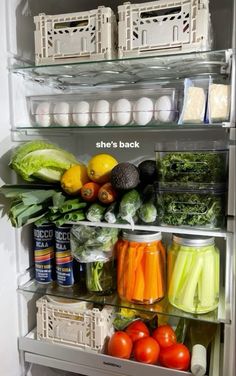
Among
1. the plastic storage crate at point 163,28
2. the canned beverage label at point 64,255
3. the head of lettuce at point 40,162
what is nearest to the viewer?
the plastic storage crate at point 163,28

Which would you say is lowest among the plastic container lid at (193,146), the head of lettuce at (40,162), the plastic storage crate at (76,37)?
the head of lettuce at (40,162)

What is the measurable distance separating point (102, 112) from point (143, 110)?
0.13 meters

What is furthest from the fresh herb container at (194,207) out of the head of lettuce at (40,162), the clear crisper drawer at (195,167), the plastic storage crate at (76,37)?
the plastic storage crate at (76,37)

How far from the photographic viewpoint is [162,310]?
1061 millimetres

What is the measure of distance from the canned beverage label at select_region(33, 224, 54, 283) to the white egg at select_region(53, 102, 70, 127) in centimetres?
37

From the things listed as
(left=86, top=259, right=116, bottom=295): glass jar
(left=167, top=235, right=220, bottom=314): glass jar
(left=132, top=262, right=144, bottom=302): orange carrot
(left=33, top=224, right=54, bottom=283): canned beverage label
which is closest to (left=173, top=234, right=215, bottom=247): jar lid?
(left=167, top=235, right=220, bottom=314): glass jar

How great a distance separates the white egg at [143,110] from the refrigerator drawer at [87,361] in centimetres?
76

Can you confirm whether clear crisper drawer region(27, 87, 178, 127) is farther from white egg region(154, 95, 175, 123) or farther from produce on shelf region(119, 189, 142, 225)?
produce on shelf region(119, 189, 142, 225)

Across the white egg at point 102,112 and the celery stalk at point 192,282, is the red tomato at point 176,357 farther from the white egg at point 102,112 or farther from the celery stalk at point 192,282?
the white egg at point 102,112

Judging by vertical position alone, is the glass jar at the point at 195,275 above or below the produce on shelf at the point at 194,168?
below

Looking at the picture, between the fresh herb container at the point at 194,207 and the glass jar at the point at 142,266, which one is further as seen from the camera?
the glass jar at the point at 142,266

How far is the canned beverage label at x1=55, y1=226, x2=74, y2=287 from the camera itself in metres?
1.16

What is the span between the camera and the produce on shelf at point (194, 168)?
3.10ft

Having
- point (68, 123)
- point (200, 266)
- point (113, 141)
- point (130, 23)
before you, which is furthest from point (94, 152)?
point (200, 266)
